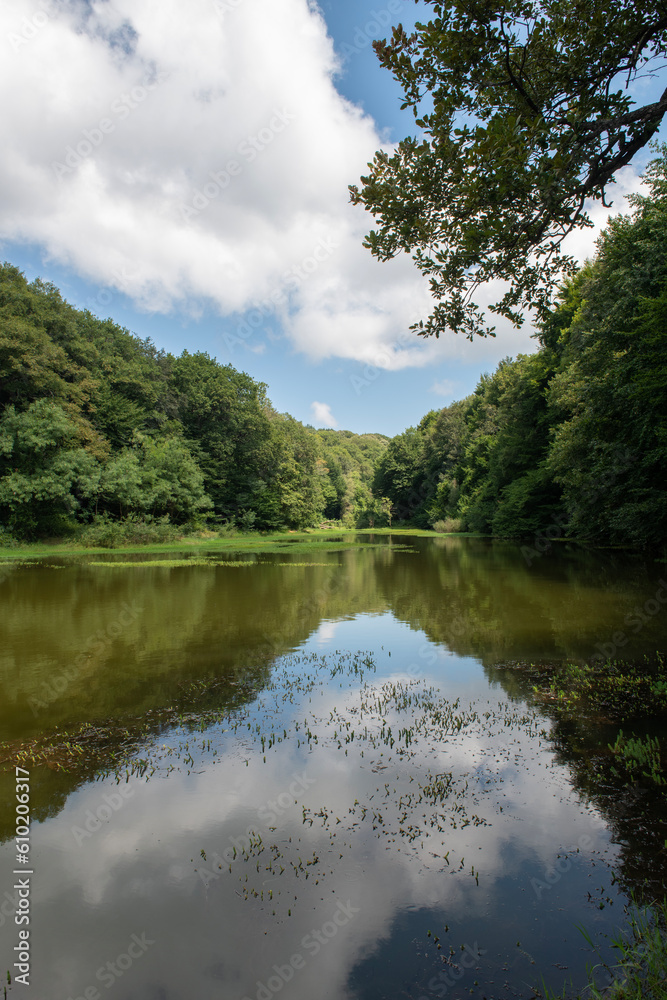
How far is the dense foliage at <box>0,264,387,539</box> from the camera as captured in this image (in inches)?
1283

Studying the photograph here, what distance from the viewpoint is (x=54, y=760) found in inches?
227

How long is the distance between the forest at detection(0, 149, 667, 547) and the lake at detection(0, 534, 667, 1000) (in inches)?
221

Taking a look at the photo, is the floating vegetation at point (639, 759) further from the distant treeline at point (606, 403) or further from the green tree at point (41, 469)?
the green tree at point (41, 469)

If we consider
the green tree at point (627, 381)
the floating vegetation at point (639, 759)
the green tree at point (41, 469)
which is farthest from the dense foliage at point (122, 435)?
the floating vegetation at point (639, 759)

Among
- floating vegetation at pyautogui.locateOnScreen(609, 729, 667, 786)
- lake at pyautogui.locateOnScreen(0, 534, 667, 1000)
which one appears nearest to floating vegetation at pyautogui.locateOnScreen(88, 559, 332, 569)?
lake at pyautogui.locateOnScreen(0, 534, 667, 1000)

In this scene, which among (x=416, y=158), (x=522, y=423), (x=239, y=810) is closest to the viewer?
(x=239, y=810)

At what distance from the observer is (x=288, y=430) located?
6700cm

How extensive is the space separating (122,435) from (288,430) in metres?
27.3

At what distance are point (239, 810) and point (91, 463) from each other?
34.2 m

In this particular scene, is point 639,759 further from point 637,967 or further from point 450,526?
point 450,526

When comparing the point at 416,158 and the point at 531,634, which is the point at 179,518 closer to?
the point at 531,634

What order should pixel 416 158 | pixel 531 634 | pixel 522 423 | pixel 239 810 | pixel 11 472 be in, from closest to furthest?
pixel 239 810, pixel 416 158, pixel 531 634, pixel 11 472, pixel 522 423

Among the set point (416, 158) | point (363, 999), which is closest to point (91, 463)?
point (416, 158)

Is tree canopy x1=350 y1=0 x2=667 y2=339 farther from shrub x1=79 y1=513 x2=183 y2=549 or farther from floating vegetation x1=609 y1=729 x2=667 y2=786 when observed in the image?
shrub x1=79 y1=513 x2=183 y2=549
